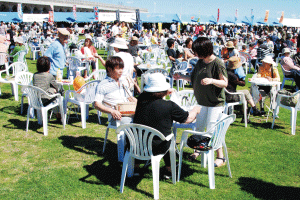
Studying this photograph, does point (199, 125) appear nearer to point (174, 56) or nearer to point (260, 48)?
point (174, 56)

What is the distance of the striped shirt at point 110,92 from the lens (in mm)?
3918

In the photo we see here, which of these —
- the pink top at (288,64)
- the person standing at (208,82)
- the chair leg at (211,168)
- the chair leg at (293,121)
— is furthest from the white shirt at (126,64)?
the pink top at (288,64)

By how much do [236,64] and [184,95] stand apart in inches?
58.9

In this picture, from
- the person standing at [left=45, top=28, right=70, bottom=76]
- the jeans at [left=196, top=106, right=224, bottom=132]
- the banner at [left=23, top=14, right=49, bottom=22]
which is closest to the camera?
the jeans at [left=196, top=106, right=224, bottom=132]

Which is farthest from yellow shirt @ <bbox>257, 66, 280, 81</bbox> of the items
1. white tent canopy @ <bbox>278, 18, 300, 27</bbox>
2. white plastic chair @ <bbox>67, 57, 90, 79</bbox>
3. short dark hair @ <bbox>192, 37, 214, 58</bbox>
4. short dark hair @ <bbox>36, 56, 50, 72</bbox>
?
white tent canopy @ <bbox>278, 18, 300, 27</bbox>

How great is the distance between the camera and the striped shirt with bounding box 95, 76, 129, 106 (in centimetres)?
392

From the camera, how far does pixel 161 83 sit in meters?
3.04

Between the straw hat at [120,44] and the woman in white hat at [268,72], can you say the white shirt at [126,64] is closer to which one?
the straw hat at [120,44]

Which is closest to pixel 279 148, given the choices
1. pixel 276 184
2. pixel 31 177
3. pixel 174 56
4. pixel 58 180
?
pixel 276 184

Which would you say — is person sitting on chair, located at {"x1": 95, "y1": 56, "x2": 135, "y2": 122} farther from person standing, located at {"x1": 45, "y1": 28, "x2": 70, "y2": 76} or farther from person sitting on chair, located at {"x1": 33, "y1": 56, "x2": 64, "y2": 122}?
person standing, located at {"x1": 45, "y1": 28, "x2": 70, "y2": 76}

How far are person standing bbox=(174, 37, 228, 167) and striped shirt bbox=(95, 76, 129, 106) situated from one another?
1.09 m

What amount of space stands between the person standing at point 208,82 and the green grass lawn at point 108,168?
→ 86 cm

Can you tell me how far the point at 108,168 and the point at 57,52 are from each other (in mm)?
3121

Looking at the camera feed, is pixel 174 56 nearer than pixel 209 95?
No
